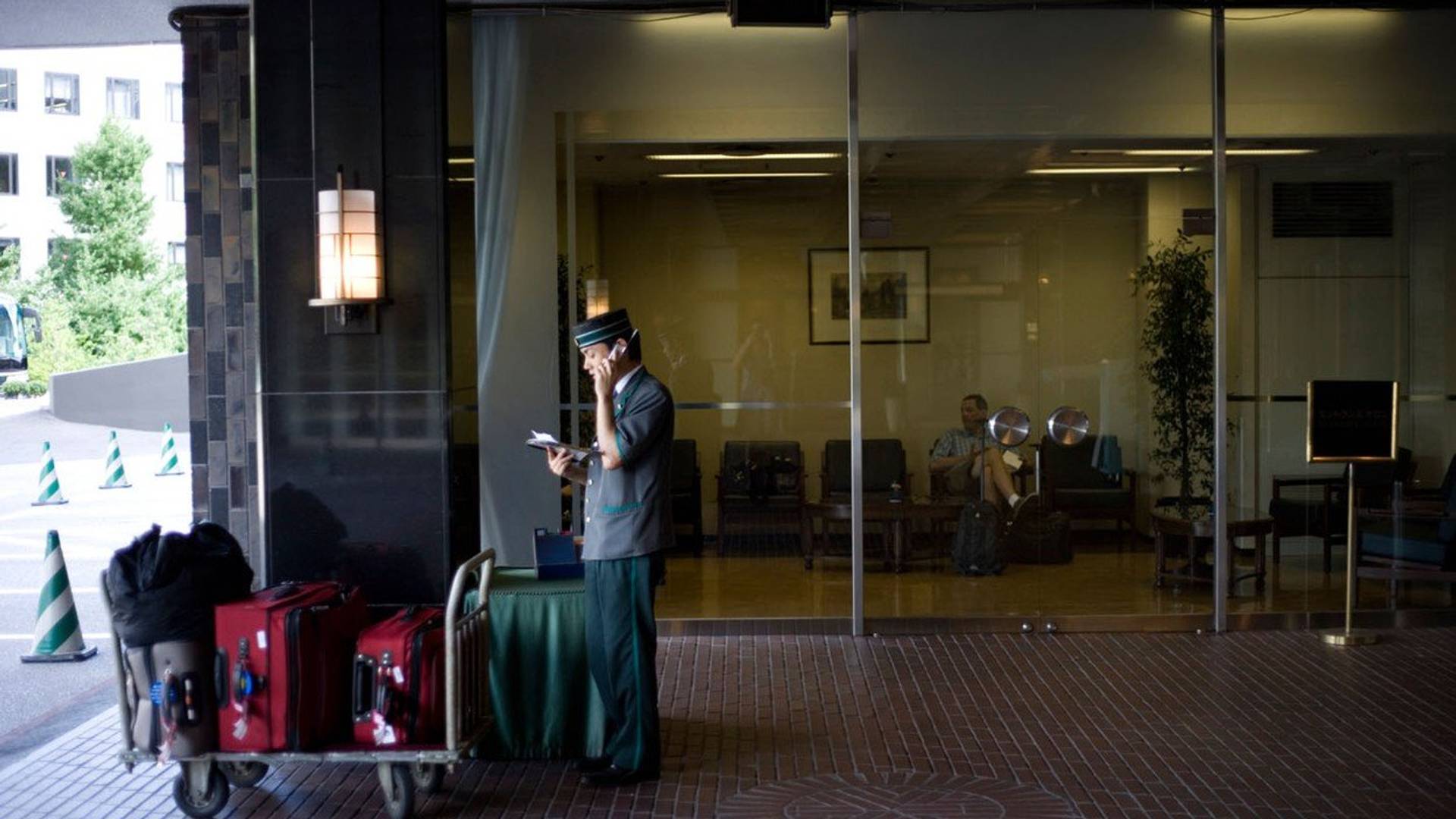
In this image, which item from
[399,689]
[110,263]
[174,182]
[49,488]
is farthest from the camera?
[174,182]

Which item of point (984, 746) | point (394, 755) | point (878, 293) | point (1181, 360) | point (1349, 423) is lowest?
point (984, 746)

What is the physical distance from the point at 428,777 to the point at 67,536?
1002cm

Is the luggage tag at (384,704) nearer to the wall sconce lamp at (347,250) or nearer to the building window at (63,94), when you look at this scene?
the wall sconce lamp at (347,250)

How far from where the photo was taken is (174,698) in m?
5.32

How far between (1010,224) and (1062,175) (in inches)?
17.3

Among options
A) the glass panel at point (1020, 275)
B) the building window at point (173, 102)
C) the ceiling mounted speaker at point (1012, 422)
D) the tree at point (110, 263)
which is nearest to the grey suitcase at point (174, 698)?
the glass panel at point (1020, 275)

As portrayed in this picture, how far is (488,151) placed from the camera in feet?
29.9

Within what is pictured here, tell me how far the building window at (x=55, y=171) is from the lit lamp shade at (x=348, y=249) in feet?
121

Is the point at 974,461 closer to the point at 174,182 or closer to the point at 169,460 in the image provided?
the point at 169,460

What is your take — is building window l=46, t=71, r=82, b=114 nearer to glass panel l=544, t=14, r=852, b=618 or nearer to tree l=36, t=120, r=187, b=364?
tree l=36, t=120, r=187, b=364

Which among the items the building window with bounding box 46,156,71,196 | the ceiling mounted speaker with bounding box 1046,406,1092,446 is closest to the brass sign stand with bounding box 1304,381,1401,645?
the ceiling mounted speaker with bounding box 1046,406,1092,446

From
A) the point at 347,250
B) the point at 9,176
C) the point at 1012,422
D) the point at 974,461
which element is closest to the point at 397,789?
the point at 347,250

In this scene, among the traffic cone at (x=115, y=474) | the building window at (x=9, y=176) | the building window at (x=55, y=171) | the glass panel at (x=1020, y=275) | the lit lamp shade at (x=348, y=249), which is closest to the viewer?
the lit lamp shade at (x=348, y=249)

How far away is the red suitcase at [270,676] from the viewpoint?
5.33 metres
